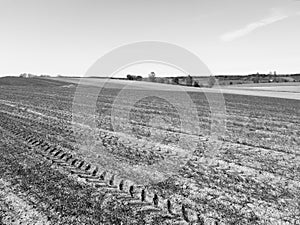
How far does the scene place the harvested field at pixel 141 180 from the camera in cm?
353

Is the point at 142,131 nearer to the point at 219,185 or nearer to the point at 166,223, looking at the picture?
the point at 219,185

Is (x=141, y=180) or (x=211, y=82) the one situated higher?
(x=211, y=82)

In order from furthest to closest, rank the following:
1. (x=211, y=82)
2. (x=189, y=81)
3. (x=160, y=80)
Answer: (x=160, y=80)
(x=211, y=82)
(x=189, y=81)

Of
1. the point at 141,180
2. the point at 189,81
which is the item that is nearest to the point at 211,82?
the point at 189,81

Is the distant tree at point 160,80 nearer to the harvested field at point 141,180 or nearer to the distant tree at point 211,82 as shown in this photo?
the distant tree at point 211,82

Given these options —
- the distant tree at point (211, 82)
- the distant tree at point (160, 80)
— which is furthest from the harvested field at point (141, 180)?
the distant tree at point (160, 80)

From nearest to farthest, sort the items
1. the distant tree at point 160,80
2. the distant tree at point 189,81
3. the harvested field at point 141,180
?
the harvested field at point 141,180
the distant tree at point 189,81
the distant tree at point 160,80

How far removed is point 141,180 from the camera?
4691mm

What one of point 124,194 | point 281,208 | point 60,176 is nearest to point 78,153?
point 60,176

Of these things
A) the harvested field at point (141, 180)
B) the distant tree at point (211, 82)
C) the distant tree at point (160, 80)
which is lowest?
the harvested field at point (141, 180)

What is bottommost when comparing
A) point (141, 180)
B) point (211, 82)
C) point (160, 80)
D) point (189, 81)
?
point (141, 180)

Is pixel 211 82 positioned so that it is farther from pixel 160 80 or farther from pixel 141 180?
pixel 141 180

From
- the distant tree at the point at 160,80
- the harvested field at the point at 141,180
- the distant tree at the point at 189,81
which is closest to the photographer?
the harvested field at the point at 141,180

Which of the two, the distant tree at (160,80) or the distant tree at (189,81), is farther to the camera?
the distant tree at (160,80)
